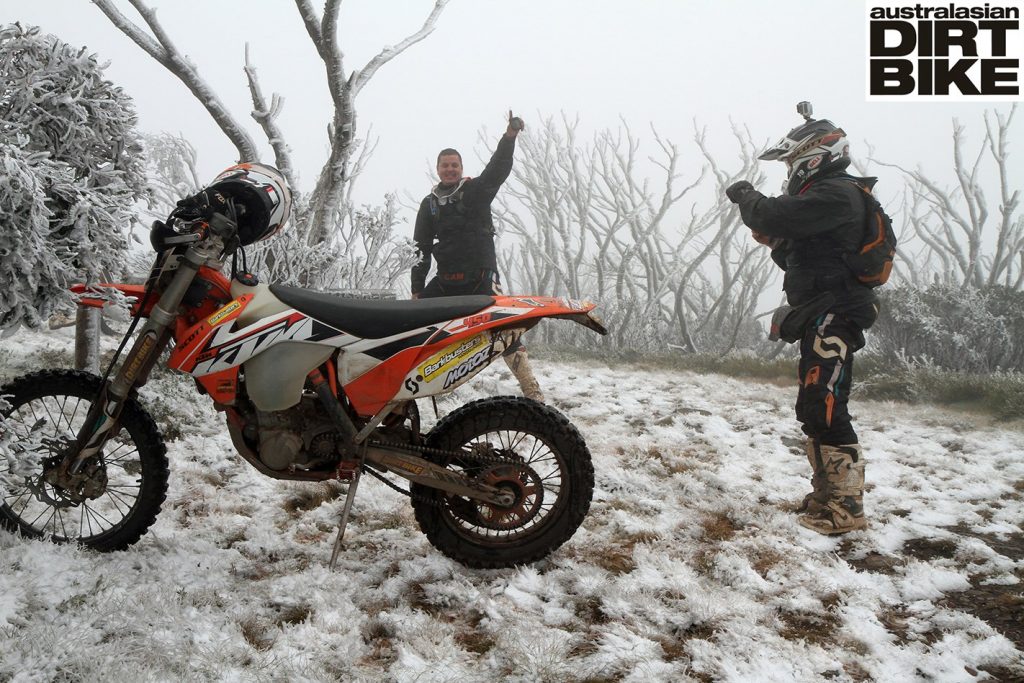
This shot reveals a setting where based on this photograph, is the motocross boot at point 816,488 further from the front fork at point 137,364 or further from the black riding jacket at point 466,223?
the front fork at point 137,364

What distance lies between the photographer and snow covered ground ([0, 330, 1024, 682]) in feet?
6.95

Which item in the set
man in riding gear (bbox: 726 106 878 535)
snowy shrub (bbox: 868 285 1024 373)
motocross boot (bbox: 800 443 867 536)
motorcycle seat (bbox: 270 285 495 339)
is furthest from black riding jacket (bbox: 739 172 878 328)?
snowy shrub (bbox: 868 285 1024 373)

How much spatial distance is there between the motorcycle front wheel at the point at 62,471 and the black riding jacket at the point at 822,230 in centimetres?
323

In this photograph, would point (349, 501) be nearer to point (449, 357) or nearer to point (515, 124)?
point (449, 357)

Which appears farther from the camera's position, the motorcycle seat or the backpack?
the backpack

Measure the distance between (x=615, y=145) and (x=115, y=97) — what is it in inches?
564

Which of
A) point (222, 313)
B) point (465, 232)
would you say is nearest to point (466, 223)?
point (465, 232)

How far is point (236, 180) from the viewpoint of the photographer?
2643mm

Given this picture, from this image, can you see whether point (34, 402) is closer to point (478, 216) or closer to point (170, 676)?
point (170, 676)

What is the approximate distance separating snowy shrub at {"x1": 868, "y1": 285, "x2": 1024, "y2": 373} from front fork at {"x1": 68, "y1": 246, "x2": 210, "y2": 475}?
847cm

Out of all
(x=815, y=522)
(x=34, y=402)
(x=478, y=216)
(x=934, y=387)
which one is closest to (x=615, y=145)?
(x=934, y=387)

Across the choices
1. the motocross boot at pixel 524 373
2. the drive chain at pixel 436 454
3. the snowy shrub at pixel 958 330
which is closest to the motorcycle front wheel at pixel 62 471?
the drive chain at pixel 436 454

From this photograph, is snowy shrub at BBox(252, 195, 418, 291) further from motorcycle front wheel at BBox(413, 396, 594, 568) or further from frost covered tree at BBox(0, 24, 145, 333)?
motorcycle front wheel at BBox(413, 396, 594, 568)

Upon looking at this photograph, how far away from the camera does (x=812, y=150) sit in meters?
3.68
